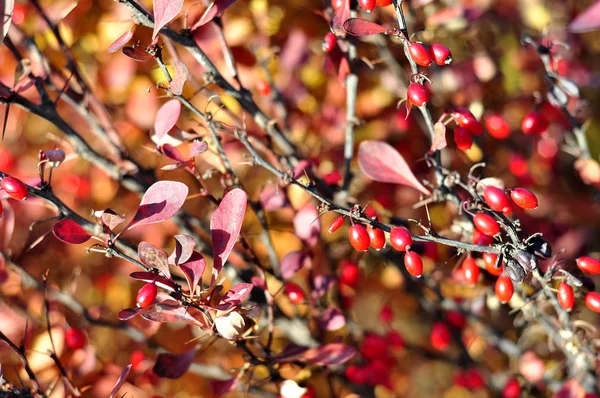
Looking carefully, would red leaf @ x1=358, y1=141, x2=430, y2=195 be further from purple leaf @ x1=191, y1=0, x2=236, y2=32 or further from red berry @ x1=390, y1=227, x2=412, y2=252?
purple leaf @ x1=191, y1=0, x2=236, y2=32

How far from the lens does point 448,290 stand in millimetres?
1750

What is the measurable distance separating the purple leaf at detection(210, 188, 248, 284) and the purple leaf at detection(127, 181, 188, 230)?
0.23ft

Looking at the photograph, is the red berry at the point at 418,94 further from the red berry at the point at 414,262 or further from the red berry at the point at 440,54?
the red berry at the point at 414,262

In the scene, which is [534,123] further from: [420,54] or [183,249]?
[183,249]

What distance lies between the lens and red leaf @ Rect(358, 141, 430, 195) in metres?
1.16

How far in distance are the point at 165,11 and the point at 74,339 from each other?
2.78 ft

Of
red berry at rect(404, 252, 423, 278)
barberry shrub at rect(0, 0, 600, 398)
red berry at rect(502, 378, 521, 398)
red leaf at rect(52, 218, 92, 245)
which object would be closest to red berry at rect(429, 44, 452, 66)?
barberry shrub at rect(0, 0, 600, 398)

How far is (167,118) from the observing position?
43.6 inches

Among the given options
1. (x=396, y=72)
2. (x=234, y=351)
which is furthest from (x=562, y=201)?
(x=234, y=351)

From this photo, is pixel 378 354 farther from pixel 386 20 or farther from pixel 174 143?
pixel 386 20

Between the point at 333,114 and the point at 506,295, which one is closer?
the point at 506,295

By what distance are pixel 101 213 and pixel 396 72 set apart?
94 cm

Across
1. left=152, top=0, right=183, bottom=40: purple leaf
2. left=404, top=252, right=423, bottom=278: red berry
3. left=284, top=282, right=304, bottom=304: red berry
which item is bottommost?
left=284, top=282, right=304, bottom=304: red berry

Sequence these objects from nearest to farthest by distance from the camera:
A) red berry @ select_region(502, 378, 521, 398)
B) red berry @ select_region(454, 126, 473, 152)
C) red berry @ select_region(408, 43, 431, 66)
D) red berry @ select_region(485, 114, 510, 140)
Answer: red berry @ select_region(408, 43, 431, 66) → red berry @ select_region(454, 126, 473, 152) → red berry @ select_region(485, 114, 510, 140) → red berry @ select_region(502, 378, 521, 398)
